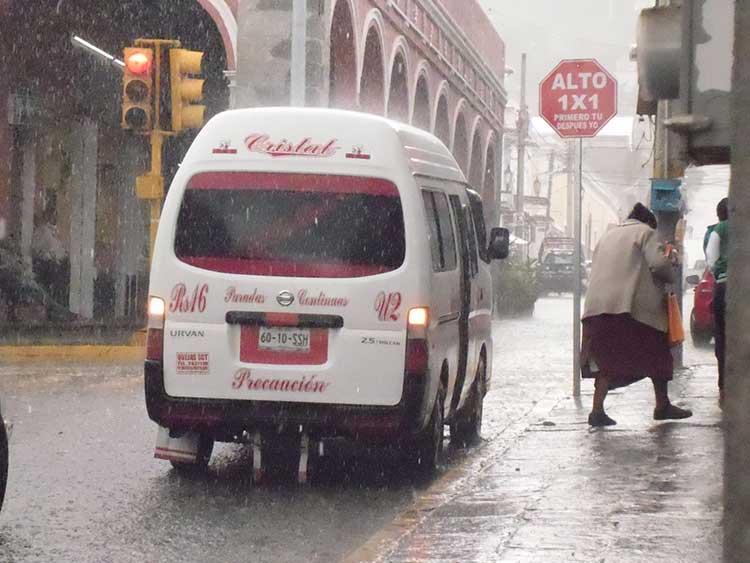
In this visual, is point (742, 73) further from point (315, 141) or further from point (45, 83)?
point (45, 83)

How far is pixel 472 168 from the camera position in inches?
1853

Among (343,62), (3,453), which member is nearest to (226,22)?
(343,62)

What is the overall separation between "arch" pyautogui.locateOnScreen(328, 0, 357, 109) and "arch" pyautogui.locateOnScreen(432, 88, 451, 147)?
971 centimetres

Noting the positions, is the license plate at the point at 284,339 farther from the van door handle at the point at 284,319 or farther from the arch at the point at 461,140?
the arch at the point at 461,140

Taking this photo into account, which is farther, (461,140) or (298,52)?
(461,140)

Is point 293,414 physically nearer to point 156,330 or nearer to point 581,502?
point 156,330

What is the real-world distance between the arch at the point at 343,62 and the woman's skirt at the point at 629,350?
1575cm

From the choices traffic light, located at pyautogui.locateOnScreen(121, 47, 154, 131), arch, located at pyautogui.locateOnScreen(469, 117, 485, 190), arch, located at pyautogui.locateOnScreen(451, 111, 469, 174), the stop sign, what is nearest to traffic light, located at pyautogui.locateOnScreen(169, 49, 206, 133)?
traffic light, located at pyautogui.locateOnScreen(121, 47, 154, 131)

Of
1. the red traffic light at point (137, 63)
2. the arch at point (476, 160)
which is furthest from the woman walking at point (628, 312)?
the arch at point (476, 160)

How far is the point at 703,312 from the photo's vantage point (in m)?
23.7

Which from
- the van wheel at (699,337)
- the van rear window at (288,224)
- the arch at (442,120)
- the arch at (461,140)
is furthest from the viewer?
the arch at (461,140)

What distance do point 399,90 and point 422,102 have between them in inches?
120

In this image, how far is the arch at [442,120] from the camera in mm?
38344

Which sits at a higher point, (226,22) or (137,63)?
(226,22)
